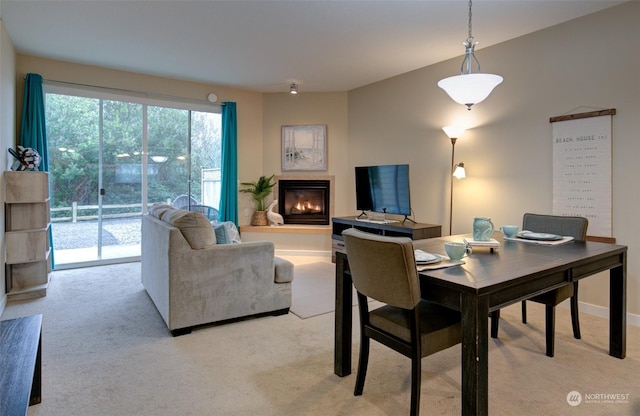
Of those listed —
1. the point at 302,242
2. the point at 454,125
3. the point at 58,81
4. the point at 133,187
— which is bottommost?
the point at 302,242

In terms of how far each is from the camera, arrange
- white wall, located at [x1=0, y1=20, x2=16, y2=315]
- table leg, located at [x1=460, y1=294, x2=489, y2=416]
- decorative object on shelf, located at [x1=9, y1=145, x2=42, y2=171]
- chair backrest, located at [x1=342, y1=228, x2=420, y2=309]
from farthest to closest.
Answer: decorative object on shelf, located at [x1=9, y1=145, x2=42, y2=171] → white wall, located at [x1=0, y1=20, x2=16, y2=315] → chair backrest, located at [x1=342, y1=228, x2=420, y2=309] → table leg, located at [x1=460, y1=294, x2=489, y2=416]

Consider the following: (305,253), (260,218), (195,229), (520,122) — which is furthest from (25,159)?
(520,122)

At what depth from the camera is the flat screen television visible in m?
4.78

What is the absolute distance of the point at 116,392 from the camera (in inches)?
80.7

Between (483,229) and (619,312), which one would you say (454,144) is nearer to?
(483,229)

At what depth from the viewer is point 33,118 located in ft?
14.4

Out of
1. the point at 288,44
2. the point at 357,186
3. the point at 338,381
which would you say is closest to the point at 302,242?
the point at 357,186

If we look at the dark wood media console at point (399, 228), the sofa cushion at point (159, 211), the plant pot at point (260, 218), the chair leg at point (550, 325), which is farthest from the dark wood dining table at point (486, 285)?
the plant pot at point (260, 218)

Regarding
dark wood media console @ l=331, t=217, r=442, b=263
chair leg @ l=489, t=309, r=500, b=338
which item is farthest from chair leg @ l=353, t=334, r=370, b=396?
dark wood media console @ l=331, t=217, r=442, b=263

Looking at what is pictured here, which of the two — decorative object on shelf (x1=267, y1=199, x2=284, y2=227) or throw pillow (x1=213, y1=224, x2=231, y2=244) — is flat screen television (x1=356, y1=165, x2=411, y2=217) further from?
throw pillow (x1=213, y1=224, x2=231, y2=244)

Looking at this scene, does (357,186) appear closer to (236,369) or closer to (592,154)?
(592,154)

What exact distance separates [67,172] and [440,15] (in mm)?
4778

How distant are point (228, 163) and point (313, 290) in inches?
111

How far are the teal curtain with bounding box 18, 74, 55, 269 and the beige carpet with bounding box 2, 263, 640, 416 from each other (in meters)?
2.12
